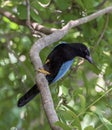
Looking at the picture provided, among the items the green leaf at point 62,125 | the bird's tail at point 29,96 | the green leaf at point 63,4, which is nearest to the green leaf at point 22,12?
the green leaf at point 63,4

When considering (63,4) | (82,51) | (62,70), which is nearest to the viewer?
(62,70)

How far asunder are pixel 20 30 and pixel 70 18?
29.5 inches

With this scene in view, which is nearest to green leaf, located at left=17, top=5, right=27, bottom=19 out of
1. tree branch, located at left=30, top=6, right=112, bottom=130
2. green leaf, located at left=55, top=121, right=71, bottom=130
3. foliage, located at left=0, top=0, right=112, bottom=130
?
foliage, located at left=0, top=0, right=112, bottom=130

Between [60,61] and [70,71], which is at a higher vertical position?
[60,61]

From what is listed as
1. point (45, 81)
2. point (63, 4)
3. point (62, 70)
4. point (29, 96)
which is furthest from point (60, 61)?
point (63, 4)

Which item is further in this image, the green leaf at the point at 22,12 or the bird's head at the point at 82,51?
the green leaf at the point at 22,12

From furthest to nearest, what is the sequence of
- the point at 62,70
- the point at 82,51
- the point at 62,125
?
1. the point at 82,51
2. the point at 62,70
3. the point at 62,125

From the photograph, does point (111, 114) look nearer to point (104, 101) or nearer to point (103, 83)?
point (104, 101)

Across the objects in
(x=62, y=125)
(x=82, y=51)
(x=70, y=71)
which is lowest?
(x=70, y=71)

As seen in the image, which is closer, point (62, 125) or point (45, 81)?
point (62, 125)

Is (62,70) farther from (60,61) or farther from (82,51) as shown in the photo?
(82,51)

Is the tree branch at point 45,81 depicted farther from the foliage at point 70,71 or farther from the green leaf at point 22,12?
the green leaf at point 22,12

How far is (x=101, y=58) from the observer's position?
2299 mm

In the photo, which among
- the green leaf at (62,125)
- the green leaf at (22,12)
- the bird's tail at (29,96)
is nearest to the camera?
the green leaf at (62,125)
